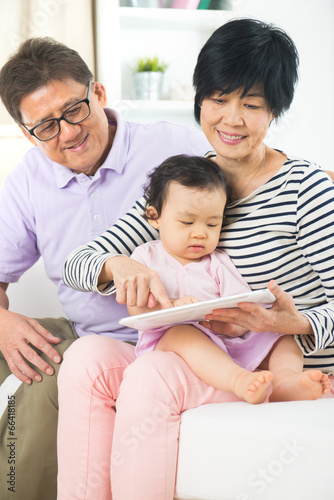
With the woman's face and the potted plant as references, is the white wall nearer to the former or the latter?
the potted plant

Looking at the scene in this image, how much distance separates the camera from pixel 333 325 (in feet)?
4.00

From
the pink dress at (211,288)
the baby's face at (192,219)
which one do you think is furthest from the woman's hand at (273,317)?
the baby's face at (192,219)

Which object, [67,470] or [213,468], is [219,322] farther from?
[67,470]

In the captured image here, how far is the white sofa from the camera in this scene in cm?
101

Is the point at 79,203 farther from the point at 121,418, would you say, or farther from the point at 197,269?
the point at 121,418

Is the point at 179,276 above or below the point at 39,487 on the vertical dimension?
above

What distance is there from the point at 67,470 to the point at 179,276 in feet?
1.64

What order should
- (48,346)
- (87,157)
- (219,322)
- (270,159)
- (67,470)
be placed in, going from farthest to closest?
(87,157), (48,346), (270,159), (219,322), (67,470)

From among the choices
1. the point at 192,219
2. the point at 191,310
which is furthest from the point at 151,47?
the point at 191,310

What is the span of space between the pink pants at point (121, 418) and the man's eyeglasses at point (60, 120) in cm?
62

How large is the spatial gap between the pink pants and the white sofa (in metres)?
0.04

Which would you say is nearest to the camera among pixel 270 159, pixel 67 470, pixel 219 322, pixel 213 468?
pixel 213 468

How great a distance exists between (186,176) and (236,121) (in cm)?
17

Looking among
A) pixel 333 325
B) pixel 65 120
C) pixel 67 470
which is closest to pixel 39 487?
pixel 67 470
